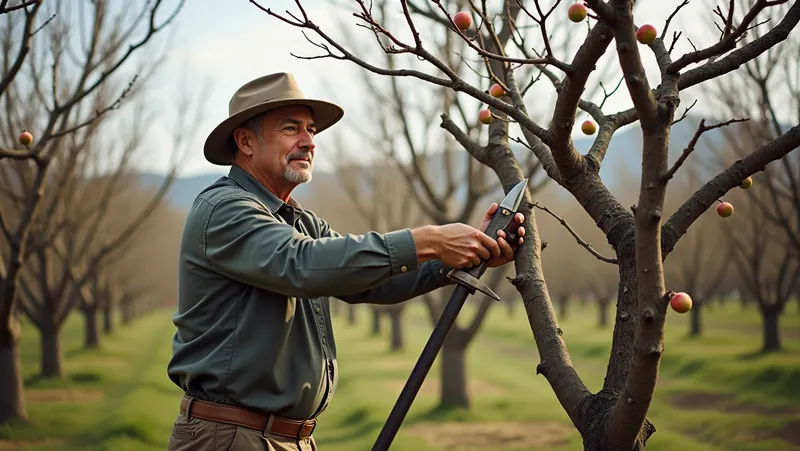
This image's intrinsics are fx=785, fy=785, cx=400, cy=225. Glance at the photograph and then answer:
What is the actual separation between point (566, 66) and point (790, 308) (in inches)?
1455

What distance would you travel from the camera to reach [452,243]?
2623 mm

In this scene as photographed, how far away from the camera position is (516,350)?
25.1 m

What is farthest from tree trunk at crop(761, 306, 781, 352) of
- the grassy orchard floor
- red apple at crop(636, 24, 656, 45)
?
red apple at crop(636, 24, 656, 45)

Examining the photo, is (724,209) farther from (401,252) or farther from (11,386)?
(11,386)

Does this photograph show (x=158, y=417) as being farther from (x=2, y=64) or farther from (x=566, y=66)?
(x=566, y=66)

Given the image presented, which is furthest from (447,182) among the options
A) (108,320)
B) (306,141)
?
(108,320)

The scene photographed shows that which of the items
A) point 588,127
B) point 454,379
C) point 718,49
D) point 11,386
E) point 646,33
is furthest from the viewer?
point 454,379

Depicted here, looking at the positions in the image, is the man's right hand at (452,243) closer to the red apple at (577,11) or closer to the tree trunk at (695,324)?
the red apple at (577,11)

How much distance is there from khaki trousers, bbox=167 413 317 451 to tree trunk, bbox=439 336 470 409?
10193 mm

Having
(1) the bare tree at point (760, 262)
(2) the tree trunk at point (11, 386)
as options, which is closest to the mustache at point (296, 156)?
(2) the tree trunk at point (11, 386)

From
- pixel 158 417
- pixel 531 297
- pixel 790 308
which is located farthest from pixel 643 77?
pixel 790 308

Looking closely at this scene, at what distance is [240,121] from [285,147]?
223 mm

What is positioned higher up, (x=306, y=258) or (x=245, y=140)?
(x=245, y=140)

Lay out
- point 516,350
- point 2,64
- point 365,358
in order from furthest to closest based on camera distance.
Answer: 1. point 516,350
2. point 365,358
3. point 2,64
